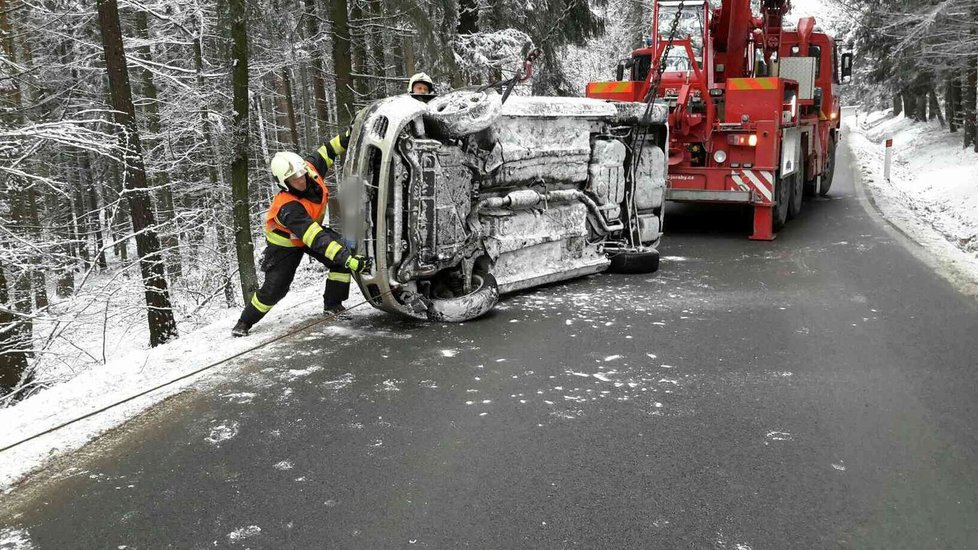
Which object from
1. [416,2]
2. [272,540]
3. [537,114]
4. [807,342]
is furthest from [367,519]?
[416,2]

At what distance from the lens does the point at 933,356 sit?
5.05 m

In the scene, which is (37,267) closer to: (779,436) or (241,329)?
(241,329)

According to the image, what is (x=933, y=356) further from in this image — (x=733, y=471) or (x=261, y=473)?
(x=261, y=473)

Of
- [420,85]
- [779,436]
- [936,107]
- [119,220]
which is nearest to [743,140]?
[420,85]

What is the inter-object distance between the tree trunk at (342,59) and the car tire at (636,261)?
5.34 metres

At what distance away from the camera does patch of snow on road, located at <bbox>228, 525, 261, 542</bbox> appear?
9.57ft

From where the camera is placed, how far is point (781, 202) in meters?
10.7

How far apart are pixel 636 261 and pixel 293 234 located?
156 inches

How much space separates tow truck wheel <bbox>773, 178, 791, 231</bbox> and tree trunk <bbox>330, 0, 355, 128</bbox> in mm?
6508

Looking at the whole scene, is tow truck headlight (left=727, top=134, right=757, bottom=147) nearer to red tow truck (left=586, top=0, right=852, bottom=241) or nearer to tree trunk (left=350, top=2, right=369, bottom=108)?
red tow truck (left=586, top=0, right=852, bottom=241)

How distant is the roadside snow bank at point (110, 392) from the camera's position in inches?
146

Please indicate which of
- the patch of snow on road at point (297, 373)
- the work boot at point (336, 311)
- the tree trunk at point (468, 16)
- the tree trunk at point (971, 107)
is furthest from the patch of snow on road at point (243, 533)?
the tree trunk at point (971, 107)

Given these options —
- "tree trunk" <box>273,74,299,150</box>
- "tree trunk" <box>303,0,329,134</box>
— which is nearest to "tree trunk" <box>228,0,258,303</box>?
"tree trunk" <box>303,0,329,134</box>

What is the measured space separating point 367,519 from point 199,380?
220 cm
